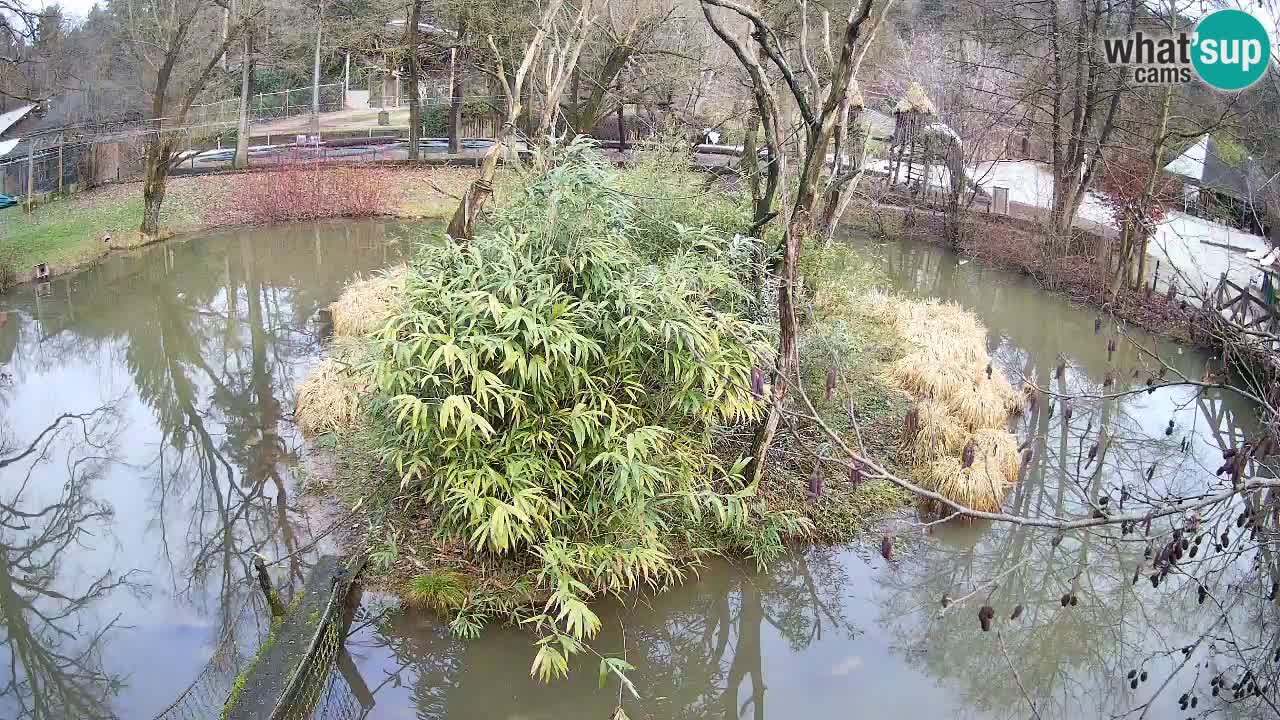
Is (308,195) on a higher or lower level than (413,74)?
lower

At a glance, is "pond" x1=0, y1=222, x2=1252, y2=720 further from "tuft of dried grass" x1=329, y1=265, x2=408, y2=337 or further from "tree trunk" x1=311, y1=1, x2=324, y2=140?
"tree trunk" x1=311, y1=1, x2=324, y2=140

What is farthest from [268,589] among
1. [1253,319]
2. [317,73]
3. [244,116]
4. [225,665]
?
[317,73]

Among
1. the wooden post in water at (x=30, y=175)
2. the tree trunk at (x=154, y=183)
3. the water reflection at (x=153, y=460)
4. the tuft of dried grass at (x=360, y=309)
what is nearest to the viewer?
the water reflection at (x=153, y=460)

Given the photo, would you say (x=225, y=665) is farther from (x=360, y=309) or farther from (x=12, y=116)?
(x=12, y=116)

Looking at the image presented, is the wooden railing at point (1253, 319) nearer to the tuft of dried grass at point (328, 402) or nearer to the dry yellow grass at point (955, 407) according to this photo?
the dry yellow grass at point (955, 407)

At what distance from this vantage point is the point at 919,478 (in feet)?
24.3

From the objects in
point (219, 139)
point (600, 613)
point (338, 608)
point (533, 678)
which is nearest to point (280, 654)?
point (338, 608)

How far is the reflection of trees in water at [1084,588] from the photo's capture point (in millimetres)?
5465

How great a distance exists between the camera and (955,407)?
8273mm

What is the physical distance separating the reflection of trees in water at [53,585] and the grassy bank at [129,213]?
210 inches

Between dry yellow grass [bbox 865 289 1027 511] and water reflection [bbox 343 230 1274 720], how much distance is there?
1.17 ft

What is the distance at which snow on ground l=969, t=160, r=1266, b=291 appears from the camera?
11.6m

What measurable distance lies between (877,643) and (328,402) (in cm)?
483

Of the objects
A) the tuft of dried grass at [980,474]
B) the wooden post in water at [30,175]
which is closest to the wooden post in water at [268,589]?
the tuft of dried grass at [980,474]
